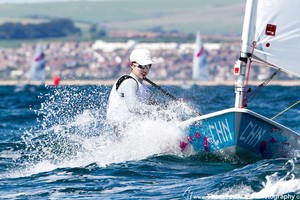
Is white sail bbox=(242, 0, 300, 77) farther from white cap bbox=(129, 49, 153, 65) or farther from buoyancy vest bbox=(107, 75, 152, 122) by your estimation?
buoyancy vest bbox=(107, 75, 152, 122)

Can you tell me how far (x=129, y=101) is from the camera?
11133 millimetres

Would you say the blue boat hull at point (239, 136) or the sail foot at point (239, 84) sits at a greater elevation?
the sail foot at point (239, 84)

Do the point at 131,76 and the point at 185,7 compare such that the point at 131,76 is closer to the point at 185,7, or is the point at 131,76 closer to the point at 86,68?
the point at 86,68

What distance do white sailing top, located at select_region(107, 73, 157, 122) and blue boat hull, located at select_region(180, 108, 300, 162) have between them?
0.65 m

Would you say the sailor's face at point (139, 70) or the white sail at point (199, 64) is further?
the white sail at point (199, 64)

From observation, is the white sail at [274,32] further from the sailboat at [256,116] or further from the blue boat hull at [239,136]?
the blue boat hull at [239,136]

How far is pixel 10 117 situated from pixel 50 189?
10658 mm

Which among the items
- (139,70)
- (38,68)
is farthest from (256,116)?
(38,68)

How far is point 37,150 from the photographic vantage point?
12977 mm

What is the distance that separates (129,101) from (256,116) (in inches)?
70.2

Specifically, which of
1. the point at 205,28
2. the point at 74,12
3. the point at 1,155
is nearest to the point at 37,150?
the point at 1,155

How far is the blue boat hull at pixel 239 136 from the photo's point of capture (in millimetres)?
10195

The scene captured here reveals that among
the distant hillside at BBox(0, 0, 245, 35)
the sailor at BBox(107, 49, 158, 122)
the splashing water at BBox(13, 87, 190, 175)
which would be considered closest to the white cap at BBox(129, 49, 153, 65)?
the sailor at BBox(107, 49, 158, 122)

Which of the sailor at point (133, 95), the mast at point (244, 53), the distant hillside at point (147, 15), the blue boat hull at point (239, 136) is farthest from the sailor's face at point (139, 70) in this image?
the distant hillside at point (147, 15)
